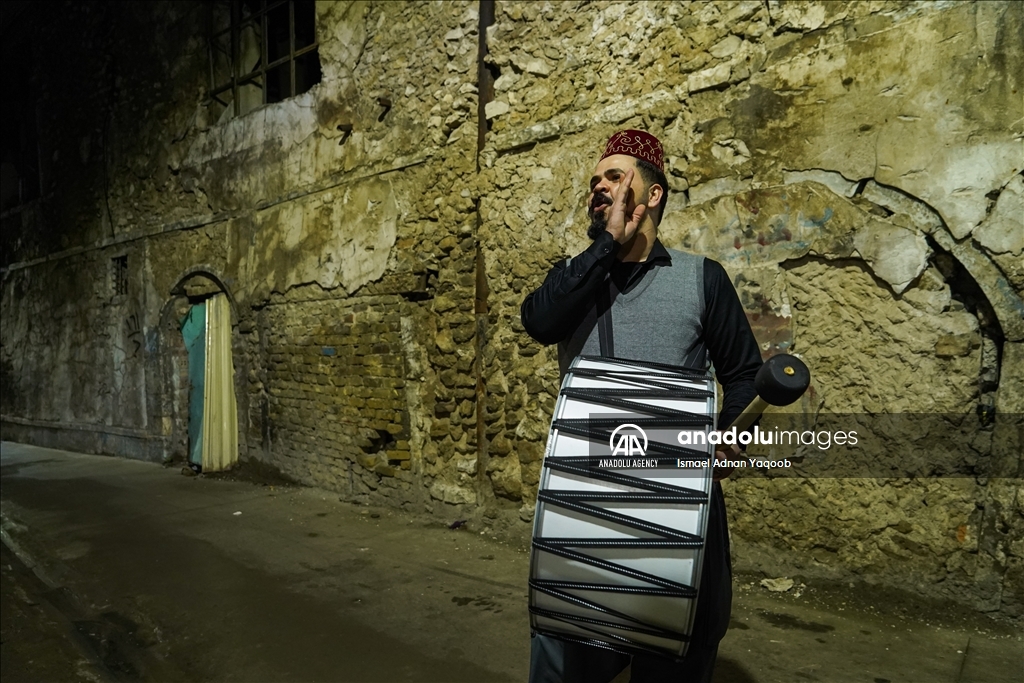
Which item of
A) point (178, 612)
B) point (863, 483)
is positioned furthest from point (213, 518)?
point (863, 483)

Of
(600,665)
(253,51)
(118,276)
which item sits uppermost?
(253,51)

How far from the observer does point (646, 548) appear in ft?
4.58

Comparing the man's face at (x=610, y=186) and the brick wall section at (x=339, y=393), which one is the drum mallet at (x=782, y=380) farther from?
the brick wall section at (x=339, y=393)

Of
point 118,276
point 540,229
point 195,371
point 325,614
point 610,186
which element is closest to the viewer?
point 610,186

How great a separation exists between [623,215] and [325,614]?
2.35 meters

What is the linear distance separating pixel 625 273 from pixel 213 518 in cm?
413

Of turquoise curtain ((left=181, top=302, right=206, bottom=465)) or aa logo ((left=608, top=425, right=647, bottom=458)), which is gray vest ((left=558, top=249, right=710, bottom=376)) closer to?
aa logo ((left=608, top=425, right=647, bottom=458))

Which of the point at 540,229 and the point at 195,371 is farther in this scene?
the point at 195,371

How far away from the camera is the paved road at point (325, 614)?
2.48 metres

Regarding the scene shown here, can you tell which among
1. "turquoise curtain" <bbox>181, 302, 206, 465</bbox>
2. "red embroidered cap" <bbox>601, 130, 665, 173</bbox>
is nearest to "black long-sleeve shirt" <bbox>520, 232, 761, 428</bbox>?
"red embroidered cap" <bbox>601, 130, 665, 173</bbox>

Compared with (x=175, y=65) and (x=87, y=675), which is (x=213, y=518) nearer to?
(x=87, y=675)

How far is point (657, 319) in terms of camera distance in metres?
1.61

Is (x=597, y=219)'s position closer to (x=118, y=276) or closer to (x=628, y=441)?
(x=628, y=441)

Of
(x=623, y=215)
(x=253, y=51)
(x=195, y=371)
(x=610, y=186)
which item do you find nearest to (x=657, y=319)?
(x=623, y=215)
